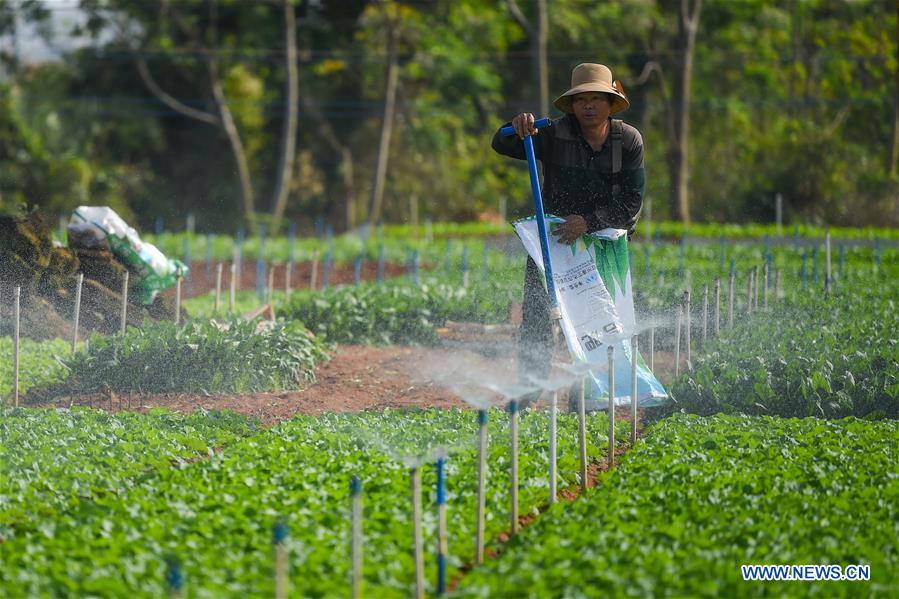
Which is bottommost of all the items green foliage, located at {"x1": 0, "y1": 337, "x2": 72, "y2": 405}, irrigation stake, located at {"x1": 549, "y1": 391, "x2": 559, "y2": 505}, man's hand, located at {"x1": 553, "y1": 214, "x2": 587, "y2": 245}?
green foliage, located at {"x1": 0, "y1": 337, "x2": 72, "y2": 405}

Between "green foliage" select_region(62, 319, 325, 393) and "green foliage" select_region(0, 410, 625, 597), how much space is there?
2092 mm

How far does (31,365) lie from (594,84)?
5.60 metres

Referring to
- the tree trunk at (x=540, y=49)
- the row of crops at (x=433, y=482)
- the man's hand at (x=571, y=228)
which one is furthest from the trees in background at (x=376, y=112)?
the man's hand at (x=571, y=228)

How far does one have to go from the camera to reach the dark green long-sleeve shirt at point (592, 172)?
9.20m

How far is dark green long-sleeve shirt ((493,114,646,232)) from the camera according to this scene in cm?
920

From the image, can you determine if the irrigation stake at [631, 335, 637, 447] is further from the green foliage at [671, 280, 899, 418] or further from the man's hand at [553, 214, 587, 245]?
the green foliage at [671, 280, 899, 418]

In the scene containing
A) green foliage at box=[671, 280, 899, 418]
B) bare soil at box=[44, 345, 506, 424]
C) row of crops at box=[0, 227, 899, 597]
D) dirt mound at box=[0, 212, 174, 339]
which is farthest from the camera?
dirt mound at box=[0, 212, 174, 339]

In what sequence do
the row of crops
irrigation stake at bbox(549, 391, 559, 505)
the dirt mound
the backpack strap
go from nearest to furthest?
the row of crops < irrigation stake at bbox(549, 391, 559, 505) < the backpack strap < the dirt mound

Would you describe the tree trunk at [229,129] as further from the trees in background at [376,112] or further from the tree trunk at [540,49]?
the tree trunk at [540,49]

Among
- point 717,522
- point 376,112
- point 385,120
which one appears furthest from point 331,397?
point 376,112

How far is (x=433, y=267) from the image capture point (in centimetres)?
2416

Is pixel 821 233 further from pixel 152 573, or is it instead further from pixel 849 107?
pixel 152 573

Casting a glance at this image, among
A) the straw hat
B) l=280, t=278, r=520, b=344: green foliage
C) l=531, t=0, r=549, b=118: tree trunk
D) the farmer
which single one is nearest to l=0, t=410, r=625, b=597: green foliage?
the farmer

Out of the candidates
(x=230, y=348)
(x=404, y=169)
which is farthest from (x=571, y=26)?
(x=230, y=348)
